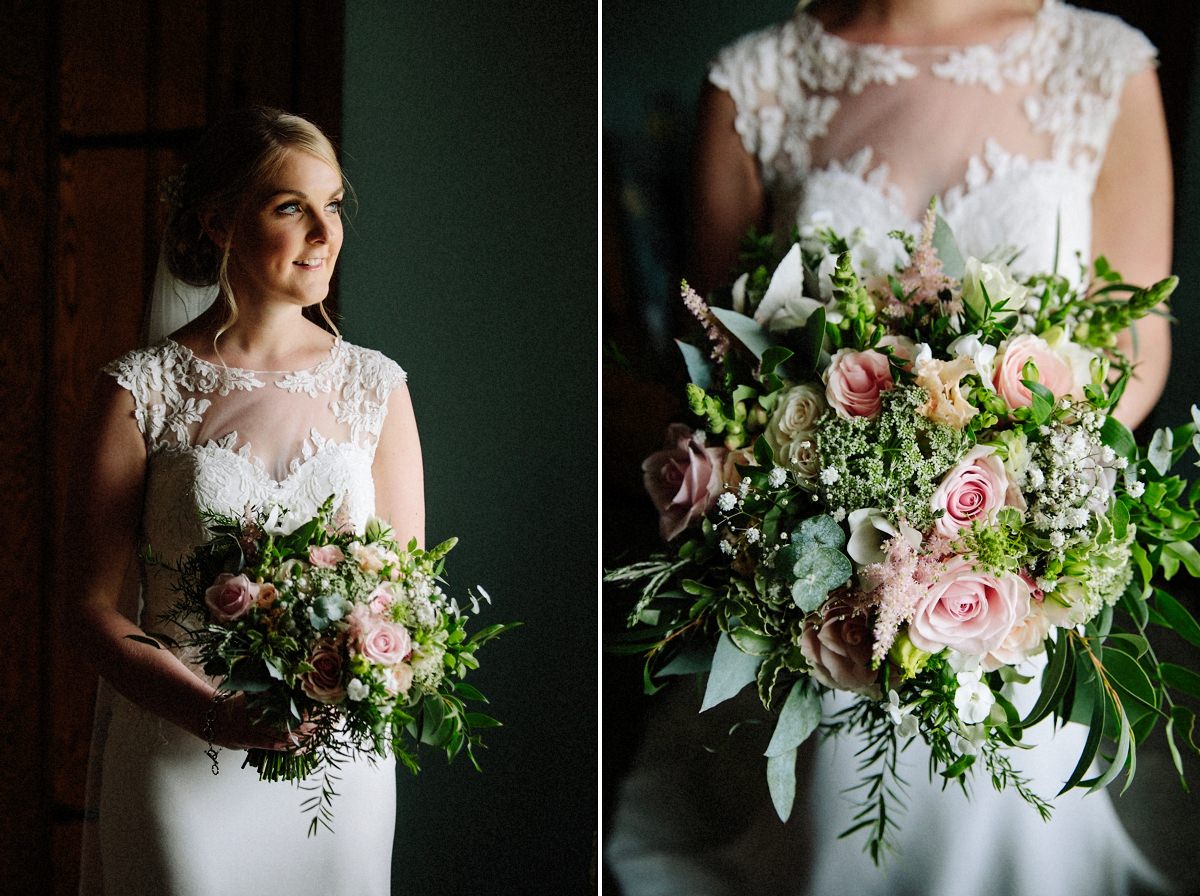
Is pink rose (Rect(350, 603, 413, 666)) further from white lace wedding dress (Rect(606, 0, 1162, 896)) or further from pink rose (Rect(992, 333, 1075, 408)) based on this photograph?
pink rose (Rect(992, 333, 1075, 408))

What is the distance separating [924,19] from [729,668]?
35.9 inches

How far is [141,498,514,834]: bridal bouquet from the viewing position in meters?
1.01

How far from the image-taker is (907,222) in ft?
4.37

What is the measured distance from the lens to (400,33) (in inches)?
49.5

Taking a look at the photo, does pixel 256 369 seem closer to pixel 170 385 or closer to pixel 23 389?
pixel 170 385

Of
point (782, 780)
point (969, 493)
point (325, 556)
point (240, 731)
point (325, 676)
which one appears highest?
point (969, 493)

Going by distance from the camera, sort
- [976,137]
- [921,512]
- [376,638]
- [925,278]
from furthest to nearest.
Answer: [976,137] → [925,278] → [921,512] → [376,638]

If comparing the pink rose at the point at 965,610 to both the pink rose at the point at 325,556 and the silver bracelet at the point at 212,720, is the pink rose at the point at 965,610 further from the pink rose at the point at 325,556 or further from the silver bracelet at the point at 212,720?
the silver bracelet at the point at 212,720

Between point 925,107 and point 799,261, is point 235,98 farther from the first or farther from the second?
point 925,107

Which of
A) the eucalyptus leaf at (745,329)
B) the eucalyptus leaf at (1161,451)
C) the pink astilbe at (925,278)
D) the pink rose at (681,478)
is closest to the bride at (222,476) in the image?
the pink rose at (681,478)

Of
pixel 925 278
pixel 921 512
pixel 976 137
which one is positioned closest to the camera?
Result: pixel 921 512

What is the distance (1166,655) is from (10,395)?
156 cm

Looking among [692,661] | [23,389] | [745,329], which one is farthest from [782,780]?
[23,389]

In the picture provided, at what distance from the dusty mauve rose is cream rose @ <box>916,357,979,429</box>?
0.24 metres
